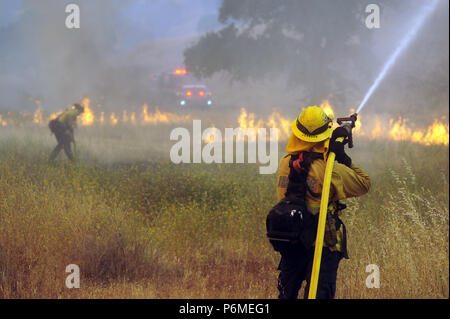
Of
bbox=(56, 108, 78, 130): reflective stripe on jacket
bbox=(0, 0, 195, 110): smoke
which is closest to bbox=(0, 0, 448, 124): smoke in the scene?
bbox=(0, 0, 195, 110): smoke

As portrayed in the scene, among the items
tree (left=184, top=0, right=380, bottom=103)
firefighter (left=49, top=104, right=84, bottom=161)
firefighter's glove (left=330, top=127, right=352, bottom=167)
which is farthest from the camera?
tree (left=184, top=0, right=380, bottom=103)

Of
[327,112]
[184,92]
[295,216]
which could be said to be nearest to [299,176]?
[295,216]

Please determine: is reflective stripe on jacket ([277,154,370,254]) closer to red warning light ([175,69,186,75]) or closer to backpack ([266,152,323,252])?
backpack ([266,152,323,252])

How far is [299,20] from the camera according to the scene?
2039 centimetres

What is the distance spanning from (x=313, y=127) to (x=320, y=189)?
16.7 inches

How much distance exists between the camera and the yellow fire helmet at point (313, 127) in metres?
3.40

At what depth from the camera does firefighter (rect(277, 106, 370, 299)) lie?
3332 mm

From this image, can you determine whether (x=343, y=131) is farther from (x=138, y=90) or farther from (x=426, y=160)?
(x=138, y=90)

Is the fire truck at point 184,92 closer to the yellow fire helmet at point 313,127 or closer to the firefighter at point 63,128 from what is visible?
the firefighter at point 63,128

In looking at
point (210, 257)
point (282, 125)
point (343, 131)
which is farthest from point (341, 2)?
point (343, 131)

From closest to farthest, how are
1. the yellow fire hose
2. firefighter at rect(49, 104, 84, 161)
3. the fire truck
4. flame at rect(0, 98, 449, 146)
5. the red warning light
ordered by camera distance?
the yellow fire hose < firefighter at rect(49, 104, 84, 161) < flame at rect(0, 98, 449, 146) < the fire truck < the red warning light

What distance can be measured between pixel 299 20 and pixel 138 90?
693 inches

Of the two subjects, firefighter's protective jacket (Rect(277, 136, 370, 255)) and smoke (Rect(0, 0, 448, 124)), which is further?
smoke (Rect(0, 0, 448, 124))

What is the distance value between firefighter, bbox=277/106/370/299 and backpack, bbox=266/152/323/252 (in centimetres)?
5
